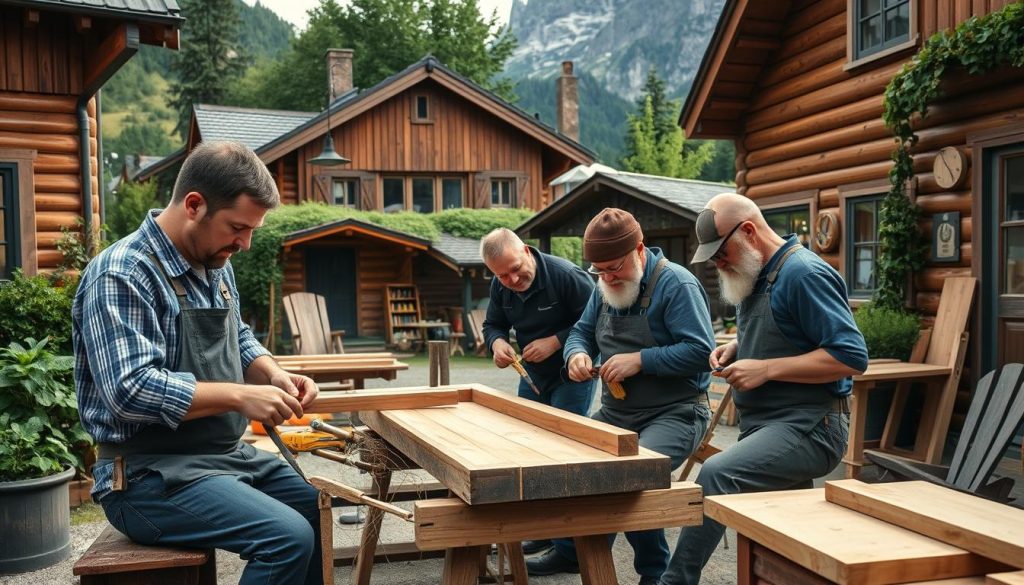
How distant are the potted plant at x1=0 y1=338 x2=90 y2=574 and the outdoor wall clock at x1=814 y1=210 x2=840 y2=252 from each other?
301 inches

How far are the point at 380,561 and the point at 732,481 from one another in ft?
8.42

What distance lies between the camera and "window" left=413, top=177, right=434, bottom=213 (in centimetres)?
2408

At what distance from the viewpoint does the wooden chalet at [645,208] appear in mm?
15531

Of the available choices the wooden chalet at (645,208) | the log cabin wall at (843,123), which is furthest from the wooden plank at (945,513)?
the wooden chalet at (645,208)

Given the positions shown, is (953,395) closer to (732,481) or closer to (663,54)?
(732,481)

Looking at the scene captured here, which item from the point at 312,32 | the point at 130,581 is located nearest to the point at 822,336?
the point at 130,581

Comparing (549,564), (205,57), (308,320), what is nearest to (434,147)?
(308,320)

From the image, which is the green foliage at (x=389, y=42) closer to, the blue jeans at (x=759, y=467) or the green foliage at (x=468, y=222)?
the green foliage at (x=468, y=222)

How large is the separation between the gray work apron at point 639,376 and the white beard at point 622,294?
5cm

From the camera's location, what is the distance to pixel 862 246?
9.62 m

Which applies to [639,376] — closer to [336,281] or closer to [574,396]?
[574,396]

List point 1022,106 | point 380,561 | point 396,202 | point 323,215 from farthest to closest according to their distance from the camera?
point 396,202 < point 323,215 < point 1022,106 < point 380,561

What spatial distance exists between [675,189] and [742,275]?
527 inches

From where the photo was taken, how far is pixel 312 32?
1708 inches
